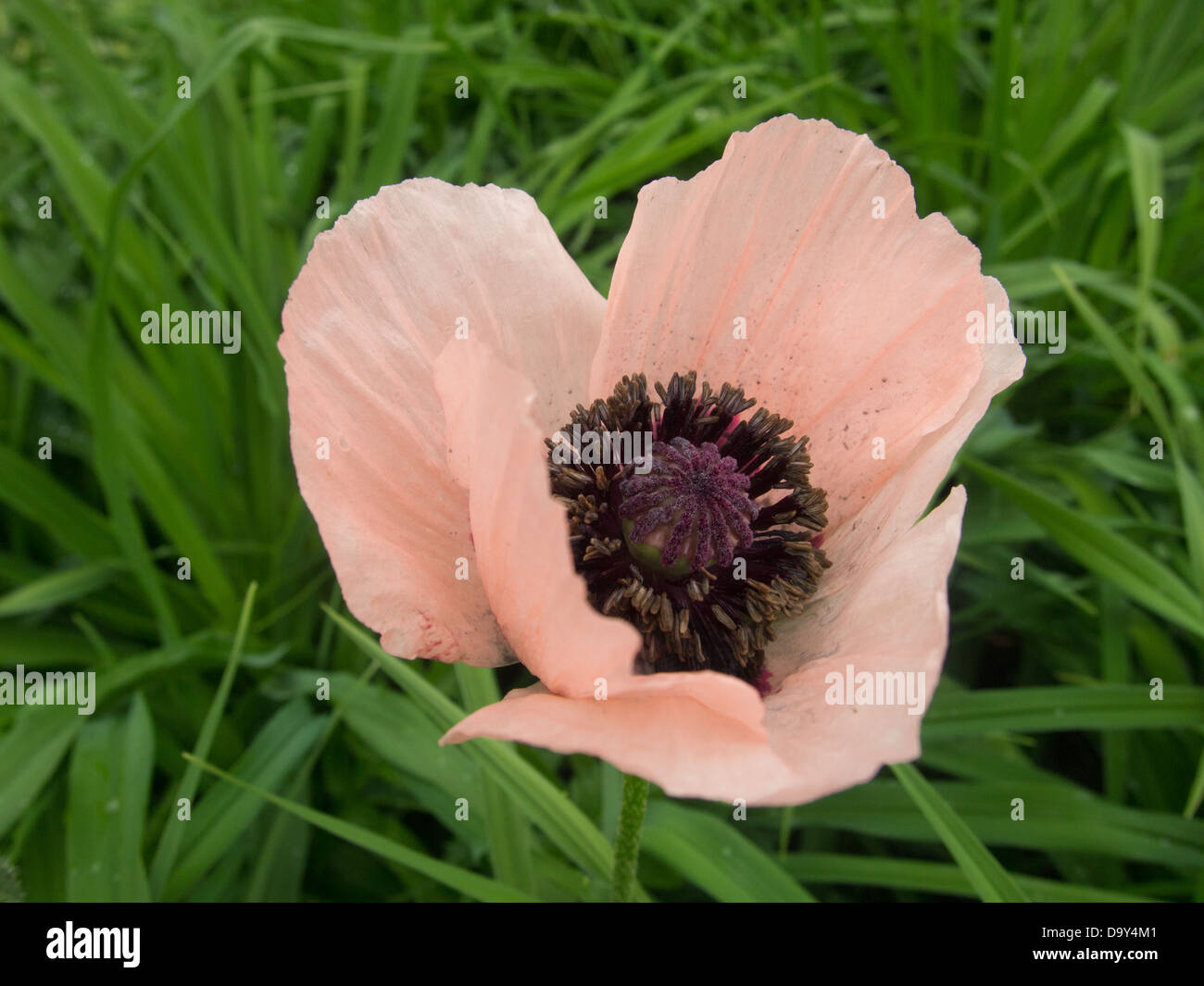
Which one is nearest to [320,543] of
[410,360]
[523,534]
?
[410,360]

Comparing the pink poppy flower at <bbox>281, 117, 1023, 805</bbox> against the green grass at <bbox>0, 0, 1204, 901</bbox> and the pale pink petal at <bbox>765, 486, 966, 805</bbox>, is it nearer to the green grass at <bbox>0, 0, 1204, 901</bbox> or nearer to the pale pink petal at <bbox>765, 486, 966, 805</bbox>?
the pale pink petal at <bbox>765, 486, 966, 805</bbox>

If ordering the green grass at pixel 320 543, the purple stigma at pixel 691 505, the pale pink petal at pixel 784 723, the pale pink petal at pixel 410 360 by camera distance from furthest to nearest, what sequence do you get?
1. the green grass at pixel 320 543
2. the purple stigma at pixel 691 505
3. the pale pink petal at pixel 410 360
4. the pale pink petal at pixel 784 723

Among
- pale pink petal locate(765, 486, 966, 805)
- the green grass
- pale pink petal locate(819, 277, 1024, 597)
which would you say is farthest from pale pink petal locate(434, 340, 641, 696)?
the green grass

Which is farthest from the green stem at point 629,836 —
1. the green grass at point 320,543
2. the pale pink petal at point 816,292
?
the pale pink petal at point 816,292

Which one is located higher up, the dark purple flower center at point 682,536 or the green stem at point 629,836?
the dark purple flower center at point 682,536

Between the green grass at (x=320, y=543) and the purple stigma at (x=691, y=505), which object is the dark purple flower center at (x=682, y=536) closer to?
the purple stigma at (x=691, y=505)

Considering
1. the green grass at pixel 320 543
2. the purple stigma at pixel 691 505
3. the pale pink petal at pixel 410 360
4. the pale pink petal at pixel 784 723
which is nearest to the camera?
the pale pink petal at pixel 784 723
